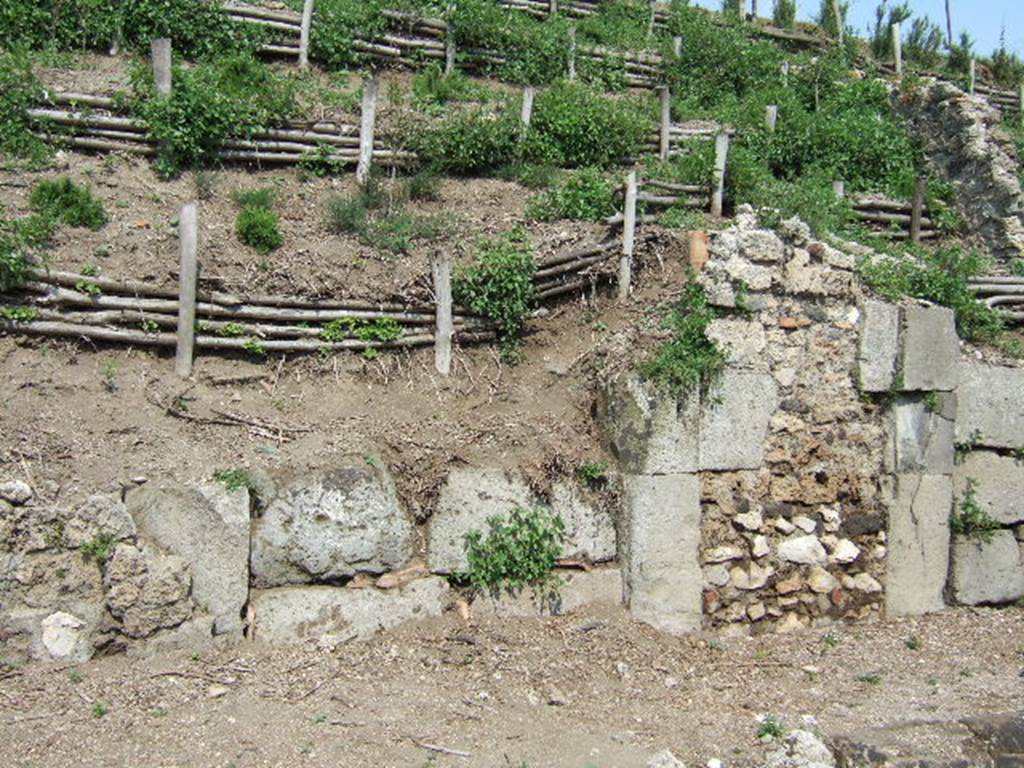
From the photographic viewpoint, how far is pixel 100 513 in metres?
5.89

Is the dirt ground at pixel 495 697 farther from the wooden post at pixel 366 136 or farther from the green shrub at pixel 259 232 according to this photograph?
the wooden post at pixel 366 136

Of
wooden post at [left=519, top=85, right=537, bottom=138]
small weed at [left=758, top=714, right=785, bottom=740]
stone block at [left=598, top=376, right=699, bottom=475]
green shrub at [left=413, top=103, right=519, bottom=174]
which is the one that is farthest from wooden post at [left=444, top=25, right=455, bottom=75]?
small weed at [left=758, top=714, right=785, bottom=740]

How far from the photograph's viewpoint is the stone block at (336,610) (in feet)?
20.5

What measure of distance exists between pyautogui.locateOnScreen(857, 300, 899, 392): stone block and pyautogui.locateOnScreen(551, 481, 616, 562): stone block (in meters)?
2.27

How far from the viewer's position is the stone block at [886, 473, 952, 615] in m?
7.66

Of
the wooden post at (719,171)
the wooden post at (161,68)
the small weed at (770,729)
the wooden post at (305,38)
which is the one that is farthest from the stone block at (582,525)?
the wooden post at (305,38)

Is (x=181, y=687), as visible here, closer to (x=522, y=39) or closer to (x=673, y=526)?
(x=673, y=526)

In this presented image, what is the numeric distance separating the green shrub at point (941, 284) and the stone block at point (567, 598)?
3091 mm

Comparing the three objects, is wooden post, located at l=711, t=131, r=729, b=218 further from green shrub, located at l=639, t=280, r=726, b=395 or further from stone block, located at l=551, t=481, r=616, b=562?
stone block, located at l=551, t=481, r=616, b=562

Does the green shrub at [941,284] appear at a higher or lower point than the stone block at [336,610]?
higher

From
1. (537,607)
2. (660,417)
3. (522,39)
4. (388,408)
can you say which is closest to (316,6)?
(522,39)

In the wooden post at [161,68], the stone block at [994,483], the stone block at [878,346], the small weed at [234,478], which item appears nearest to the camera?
the small weed at [234,478]

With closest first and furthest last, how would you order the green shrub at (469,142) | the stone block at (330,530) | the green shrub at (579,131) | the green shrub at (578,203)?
the stone block at (330,530), the green shrub at (578,203), the green shrub at (469,142), the green shrub at (579,131)

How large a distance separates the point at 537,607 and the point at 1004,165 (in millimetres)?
7900
